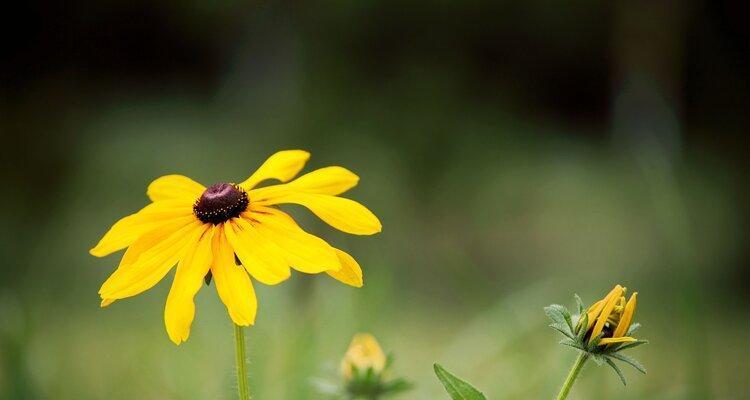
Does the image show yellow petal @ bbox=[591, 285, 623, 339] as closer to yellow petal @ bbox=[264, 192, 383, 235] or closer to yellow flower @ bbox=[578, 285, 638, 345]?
yellow flower @ bbox=[578, 285, 638, 345]

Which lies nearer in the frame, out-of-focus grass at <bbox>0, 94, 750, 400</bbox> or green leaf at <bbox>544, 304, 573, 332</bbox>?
green leaf at <bbox>544, 304, 573, 332</bbox>

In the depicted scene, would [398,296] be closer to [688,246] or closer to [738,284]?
[738,284]

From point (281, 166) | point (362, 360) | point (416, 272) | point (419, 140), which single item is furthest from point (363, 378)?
point (419, 140)

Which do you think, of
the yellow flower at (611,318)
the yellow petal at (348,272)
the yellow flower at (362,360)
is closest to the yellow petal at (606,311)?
the yellow flower at (611,318)

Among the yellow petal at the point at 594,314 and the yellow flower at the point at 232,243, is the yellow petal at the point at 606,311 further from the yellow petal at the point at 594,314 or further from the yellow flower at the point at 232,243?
the yellow flower at the point at 232,243

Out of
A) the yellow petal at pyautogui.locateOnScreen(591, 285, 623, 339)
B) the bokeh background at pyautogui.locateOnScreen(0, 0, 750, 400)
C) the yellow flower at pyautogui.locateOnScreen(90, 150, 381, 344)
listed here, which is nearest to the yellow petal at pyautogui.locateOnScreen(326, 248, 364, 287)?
the yellow flower at pyautogui.locateOnScreen(90, 150, 381, 344)

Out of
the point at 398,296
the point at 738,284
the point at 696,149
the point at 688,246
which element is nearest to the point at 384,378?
the point at 688,246

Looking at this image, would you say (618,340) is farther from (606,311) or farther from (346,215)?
(346,215)
